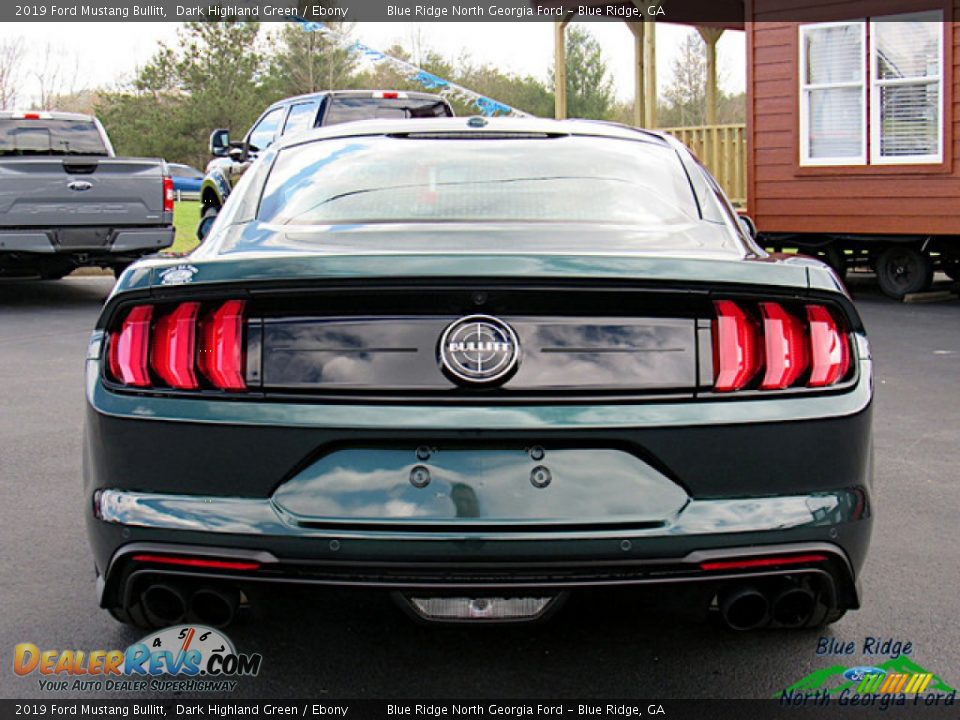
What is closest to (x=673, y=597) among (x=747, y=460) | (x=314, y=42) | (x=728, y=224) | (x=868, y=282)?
(x=747, y=460)

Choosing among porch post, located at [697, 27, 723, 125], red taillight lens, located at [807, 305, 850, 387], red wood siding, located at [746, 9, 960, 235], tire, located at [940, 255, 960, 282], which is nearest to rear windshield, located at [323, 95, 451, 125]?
red wood siding, located at [746, 9, 960, 235]

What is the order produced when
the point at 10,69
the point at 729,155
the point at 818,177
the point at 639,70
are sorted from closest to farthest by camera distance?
the point at 818,177 → the point at 729,155 → the point at 639,70 → the point at 10,69

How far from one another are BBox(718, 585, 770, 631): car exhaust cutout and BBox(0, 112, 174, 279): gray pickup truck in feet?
37.5

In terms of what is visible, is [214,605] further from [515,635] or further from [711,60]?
[711,60]

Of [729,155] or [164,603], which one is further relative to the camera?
[729,155]

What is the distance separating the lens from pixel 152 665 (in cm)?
366

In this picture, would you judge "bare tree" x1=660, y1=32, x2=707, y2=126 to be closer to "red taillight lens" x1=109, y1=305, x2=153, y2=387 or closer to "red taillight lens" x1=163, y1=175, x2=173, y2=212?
"red taillight lens" x1=163, y1=175, x2=173, y2=212

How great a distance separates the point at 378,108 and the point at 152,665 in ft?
39.1

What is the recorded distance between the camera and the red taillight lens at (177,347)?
3.11m

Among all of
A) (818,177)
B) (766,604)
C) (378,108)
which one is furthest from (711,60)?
(766,604)

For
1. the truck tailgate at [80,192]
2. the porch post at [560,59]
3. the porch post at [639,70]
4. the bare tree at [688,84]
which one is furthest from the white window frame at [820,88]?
the bare tree at [688,84]

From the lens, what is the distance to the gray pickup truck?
13.1 m

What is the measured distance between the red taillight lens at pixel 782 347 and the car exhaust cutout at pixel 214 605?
1360mm

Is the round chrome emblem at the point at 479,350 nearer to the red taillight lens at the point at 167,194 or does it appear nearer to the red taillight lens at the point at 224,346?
the red taillight lens at the point at 224,346
